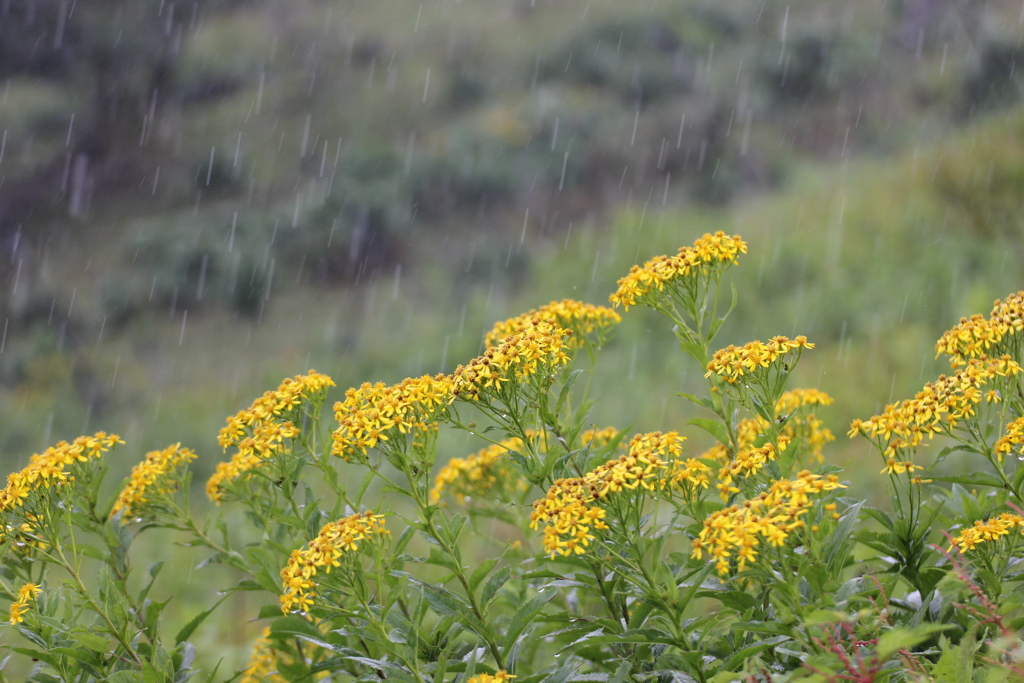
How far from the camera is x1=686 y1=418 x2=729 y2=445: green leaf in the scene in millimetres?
2146

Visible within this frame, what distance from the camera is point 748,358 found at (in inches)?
80.9

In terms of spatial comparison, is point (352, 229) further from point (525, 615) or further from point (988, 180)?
point (525, 615)

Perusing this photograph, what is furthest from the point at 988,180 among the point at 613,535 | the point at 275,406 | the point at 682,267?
the point at 275,406

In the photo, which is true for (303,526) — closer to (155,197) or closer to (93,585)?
(93,585)

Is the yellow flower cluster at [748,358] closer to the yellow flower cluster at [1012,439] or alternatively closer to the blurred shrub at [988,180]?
the yellow flower cluster at [1012,439]

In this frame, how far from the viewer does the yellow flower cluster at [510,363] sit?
6.68ft

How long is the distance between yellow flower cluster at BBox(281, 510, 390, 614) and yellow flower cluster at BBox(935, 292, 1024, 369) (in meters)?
1.54

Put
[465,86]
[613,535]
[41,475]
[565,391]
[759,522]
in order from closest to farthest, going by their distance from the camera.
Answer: [759,522]
[613,535]
[41,475]
[565,391]
[465,86]

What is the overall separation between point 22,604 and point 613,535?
1558mm

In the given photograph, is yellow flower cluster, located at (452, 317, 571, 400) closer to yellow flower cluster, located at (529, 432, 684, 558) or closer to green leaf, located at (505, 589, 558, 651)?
yellow flower cluster, located at (529, 432, 684, 558)

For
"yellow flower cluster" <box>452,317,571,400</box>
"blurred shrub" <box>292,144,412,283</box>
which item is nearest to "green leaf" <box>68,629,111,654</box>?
"yellow flower cluster" <box>452,317,571,400</box>

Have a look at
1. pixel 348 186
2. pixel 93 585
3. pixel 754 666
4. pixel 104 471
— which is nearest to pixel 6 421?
pixel 93 585

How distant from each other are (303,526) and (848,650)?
4.73ft

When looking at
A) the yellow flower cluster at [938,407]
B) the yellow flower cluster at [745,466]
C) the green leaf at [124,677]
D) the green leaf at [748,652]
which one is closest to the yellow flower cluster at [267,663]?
the green leaf at [124,677]
